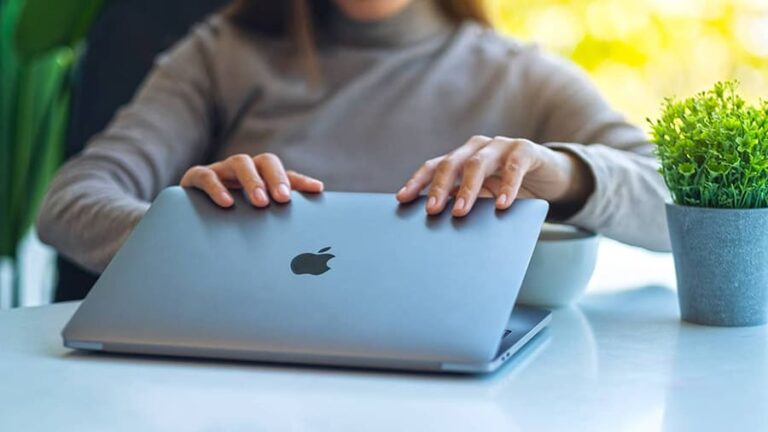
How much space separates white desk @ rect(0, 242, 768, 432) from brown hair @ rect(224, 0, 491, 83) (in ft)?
2.36

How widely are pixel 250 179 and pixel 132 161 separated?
1.61ft

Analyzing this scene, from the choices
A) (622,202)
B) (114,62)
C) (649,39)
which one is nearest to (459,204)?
(622,202)

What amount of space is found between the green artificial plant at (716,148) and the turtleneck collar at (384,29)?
0.69 meters

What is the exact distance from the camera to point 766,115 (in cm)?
88

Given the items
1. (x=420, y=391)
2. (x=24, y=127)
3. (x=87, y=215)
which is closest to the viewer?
(x=420, y=391)

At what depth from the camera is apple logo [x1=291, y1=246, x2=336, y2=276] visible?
0.83 m

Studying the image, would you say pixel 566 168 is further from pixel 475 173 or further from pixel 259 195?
pixel 259 195

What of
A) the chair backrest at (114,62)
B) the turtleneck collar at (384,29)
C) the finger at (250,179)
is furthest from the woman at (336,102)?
the finger at (250,179)

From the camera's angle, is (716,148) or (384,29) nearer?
(716,148)

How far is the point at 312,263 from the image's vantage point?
0.84 meters

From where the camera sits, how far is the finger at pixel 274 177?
93 cm

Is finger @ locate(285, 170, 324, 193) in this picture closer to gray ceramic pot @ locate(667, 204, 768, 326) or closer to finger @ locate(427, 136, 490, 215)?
finger @ locate(427, 136, 490, 215)

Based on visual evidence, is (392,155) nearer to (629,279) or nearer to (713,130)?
(629,279)

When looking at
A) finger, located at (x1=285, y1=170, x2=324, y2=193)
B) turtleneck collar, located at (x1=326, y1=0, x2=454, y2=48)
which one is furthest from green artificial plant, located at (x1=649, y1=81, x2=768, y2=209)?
turtleneck collar, located at (x1=326, y1=0, x2=454, y2=48)
